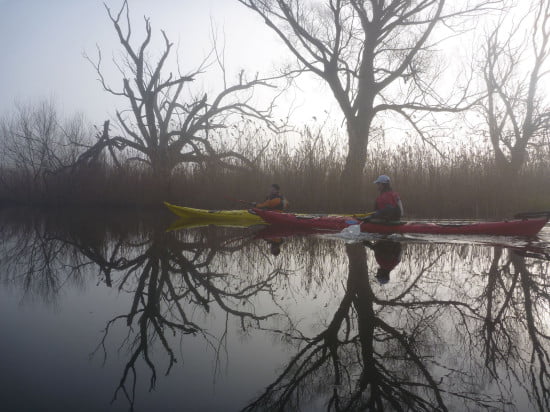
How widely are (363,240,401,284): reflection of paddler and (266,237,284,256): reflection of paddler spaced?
154 cm

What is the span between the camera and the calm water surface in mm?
2377

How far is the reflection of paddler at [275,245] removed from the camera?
707 cm

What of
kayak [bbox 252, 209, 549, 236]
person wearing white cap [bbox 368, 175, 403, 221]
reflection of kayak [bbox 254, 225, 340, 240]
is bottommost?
reflection of kayak [bbox 254, 225, 340, 240]

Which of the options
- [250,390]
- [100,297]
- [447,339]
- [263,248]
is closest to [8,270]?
[100,297]

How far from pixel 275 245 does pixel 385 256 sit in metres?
2.05

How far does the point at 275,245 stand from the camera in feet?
25.7

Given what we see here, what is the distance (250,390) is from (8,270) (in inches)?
177

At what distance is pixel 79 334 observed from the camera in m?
3.29

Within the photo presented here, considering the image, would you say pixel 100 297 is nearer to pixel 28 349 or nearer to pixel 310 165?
pixel 28 349

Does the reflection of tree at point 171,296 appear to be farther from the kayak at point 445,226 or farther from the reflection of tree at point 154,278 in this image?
the kayak at point 445,226

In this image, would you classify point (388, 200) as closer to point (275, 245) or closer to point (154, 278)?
point (275, 245)

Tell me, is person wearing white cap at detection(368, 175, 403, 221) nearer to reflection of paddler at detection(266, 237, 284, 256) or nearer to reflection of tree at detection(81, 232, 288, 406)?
reflection of paddler at detection(266, 237, 284, 256)

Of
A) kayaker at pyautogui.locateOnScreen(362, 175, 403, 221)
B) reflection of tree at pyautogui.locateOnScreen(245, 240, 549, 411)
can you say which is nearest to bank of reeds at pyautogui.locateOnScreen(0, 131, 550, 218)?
kayaker at pyautogui.locateOnScreen(362, 175, 403, 221)

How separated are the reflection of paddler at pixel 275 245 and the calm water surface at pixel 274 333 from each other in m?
0.63
